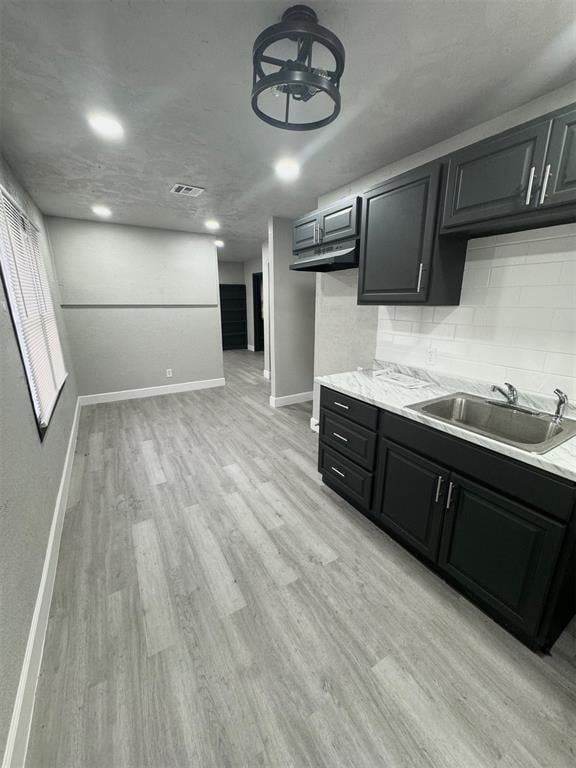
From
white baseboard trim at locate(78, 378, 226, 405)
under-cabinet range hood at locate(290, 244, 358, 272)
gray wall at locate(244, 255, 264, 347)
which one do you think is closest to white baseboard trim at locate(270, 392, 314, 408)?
white baseboard trim at locate(78, 378, 226, 405)

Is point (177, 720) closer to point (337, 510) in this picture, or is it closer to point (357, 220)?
point (337, 510)

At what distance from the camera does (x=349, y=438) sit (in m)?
2.13

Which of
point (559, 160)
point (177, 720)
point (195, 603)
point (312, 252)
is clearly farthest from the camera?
point (312, 252)

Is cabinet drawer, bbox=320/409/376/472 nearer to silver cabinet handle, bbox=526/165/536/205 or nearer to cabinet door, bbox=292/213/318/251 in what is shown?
silver cabinet handle, bbox=526/165/536/205

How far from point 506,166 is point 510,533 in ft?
5.62

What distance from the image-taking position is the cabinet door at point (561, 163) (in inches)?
48.7

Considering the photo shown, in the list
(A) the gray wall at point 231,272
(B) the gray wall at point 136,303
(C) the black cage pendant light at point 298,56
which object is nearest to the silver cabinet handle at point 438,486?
(C) the black cage pendant light at point 298,56

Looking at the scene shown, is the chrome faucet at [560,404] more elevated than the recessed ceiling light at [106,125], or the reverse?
the recessed ceiling light at [106,125]

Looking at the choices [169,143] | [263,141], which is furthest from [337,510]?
[169,143]

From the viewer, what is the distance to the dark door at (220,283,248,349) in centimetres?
838

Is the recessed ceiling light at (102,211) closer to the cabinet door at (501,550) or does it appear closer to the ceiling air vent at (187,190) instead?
the ceiling air vent at (187,190)

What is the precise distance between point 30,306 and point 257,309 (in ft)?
20.5

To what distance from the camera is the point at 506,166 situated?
4.69 feet

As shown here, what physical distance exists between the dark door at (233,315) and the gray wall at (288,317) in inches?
177
